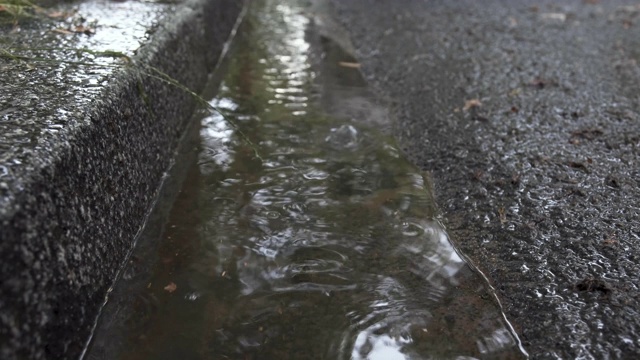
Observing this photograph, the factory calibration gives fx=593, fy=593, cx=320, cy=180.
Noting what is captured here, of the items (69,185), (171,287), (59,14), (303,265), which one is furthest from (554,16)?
(69,185)

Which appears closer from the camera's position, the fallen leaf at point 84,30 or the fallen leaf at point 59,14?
the fallen leaf at point 84,30

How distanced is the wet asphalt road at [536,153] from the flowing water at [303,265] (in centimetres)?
10

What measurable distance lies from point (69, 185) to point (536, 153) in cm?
148

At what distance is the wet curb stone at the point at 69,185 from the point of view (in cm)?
102

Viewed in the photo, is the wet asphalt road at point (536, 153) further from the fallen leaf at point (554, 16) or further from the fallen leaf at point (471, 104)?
the fallen leaf at point (554, 16)

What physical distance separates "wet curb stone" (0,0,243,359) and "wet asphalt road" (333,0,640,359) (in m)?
0.90

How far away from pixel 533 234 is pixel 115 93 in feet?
3.84

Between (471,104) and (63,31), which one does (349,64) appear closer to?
(471,104)

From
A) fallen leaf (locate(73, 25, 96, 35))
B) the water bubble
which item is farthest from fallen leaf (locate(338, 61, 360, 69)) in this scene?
fallen leaf (locate(73, 25, 96, 35))

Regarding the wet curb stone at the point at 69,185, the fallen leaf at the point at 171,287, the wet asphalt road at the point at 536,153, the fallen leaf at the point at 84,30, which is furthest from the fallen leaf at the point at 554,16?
the fallen leaf at the point at 171,287

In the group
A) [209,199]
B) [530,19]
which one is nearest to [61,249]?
[209,199]

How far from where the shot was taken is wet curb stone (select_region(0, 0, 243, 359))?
1019 mm

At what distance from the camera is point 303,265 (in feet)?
4.98

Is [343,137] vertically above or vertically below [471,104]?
below
